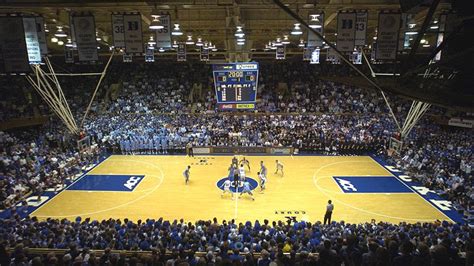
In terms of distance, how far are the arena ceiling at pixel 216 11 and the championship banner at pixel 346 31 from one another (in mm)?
1113

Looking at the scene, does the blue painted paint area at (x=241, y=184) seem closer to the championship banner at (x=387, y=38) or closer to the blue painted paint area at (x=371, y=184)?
the blue painted paint area at (x=371, y=184)

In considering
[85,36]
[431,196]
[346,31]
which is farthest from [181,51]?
[431,196]

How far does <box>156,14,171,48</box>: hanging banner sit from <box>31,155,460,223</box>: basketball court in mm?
7846

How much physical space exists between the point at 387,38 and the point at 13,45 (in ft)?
47.9

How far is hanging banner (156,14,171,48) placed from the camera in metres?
13.5

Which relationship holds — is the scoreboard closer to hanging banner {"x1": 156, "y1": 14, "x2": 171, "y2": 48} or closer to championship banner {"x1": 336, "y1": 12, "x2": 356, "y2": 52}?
hanging banner {"x1": 156, "y1": 14, "x2": 171, "y2": 48}

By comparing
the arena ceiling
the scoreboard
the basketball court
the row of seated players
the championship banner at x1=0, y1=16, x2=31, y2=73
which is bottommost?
the basketball court

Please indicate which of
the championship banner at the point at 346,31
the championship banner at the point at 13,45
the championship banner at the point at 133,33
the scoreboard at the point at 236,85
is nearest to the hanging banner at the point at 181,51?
the scoreboard at the point at 236,85

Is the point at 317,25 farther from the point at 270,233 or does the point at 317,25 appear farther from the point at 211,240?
the point at 211,240

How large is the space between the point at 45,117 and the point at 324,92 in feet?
87.6

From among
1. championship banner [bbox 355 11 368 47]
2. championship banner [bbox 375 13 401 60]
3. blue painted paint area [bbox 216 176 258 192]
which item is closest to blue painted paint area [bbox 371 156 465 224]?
championship banner [bbox 375 13 401 60]

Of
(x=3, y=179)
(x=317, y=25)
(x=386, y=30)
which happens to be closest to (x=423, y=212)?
(x=386, y=30)

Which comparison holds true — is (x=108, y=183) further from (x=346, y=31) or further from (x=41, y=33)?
(x=346, y=31)

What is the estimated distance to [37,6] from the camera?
13.0 m
